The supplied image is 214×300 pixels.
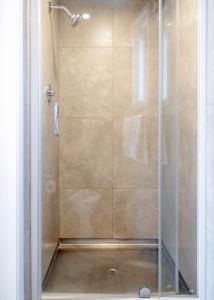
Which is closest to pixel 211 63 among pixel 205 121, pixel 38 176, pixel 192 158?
pixel 205 121

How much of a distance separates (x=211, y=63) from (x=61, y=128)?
128 centimetres

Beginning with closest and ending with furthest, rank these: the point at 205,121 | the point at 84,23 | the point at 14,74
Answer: the point at 14,74 < the point at 205,121 < the point at 84,23

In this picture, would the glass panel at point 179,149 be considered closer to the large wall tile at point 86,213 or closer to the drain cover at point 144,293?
the drain cover at point 144,293

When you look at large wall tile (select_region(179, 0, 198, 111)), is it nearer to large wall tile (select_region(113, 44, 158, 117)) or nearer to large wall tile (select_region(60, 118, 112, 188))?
large wall tile (select_region(113, 44, 158, 117))

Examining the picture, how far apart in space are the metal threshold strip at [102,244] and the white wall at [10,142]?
0.92 m

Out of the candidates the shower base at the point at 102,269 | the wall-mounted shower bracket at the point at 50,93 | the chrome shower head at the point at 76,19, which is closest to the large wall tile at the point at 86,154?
the wall-mounted shower bracket at the point at 50,93

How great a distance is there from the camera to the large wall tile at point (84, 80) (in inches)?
90.0

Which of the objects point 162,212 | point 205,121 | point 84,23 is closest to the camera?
point 205,121

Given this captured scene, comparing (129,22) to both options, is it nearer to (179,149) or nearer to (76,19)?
(76,19)

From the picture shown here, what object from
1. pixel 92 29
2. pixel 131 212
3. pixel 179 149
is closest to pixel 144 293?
pixel 179 149

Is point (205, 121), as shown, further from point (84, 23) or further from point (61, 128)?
point (84, 23)

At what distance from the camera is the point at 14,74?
127 cm

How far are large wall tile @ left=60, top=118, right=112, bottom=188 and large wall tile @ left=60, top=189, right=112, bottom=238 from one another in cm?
7

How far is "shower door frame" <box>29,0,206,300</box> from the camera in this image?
1.36m
